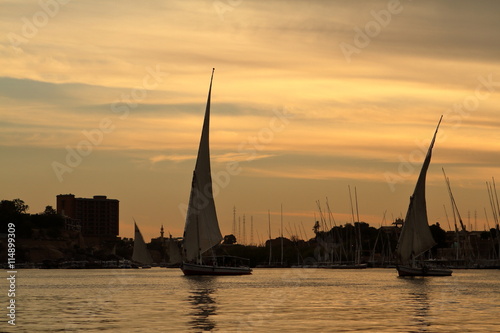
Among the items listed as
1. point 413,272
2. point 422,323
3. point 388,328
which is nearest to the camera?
point 388,328

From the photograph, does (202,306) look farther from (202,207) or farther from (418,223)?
(418,223)

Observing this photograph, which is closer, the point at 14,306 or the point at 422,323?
the point at 422,323

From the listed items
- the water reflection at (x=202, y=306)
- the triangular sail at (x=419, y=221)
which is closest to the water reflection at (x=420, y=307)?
the water reflection at (x=202, y=306)

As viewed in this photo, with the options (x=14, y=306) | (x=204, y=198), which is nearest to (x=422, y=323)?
(x=14, y=306)

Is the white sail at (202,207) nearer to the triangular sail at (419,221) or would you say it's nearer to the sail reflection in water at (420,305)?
the triangular sail at (419,221)

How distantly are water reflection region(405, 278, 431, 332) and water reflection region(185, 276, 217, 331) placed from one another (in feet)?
34.0

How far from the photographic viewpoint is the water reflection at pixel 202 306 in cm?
4956

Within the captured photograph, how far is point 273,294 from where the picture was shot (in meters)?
80.1

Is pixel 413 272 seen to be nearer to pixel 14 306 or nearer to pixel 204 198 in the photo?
pixel 204 198

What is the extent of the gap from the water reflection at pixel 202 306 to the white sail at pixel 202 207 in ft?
24.9

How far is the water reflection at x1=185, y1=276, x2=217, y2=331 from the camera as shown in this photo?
4956 centimetres

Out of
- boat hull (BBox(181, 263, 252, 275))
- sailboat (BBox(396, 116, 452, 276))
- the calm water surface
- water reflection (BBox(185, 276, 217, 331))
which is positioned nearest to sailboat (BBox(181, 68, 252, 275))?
boat hull (BBox(181, 263, 252, 275))

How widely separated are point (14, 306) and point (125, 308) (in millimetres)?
7970

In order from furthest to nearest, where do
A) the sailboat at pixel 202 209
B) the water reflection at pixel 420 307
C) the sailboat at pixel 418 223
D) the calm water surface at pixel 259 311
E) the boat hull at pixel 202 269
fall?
the boat hull at pixel 202 269, the sailboat at pixel 418 223, the sailboat at pixel 202 209, the water reflection at pixel 420 307, the calm water surface at pixel 259 311
